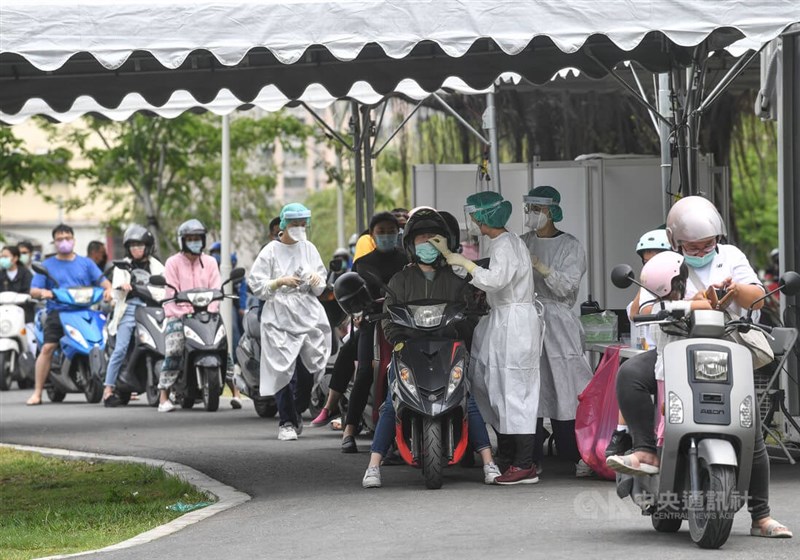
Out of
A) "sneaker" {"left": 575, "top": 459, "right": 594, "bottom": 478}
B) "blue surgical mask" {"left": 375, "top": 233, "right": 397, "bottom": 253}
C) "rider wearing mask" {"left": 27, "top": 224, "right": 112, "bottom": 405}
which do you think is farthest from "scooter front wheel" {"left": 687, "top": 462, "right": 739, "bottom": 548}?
"rider wearing mask" {"left": 27, "top": 224, "right": 112, "bottom": 405}

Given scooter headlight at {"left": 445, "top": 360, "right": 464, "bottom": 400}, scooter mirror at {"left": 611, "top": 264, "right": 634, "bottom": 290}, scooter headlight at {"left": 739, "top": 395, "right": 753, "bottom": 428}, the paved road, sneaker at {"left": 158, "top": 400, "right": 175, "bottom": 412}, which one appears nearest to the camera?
scooter headlight at {"left": 739, "top": 395, "right": 753, "bottom": 428}

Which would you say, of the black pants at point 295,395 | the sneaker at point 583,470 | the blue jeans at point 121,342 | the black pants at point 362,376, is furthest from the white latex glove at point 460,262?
the blue jeans at point 121,342

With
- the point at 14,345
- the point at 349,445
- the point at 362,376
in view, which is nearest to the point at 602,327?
the point at 362,376

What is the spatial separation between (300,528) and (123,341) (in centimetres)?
968

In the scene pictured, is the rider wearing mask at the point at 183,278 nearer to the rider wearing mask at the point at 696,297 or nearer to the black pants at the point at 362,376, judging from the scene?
the black pants at the point at 362,376

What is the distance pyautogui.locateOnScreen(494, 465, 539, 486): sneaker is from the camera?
34.4 ft

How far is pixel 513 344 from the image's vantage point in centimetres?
1058

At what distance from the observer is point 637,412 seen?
803 centimetres

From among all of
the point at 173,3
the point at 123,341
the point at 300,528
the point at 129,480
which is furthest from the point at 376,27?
the point at 123,341

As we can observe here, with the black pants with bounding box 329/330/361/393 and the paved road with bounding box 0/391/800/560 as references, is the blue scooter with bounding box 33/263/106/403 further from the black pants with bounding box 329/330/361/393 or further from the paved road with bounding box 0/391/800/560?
the black pants with bounding box 329/330/361/393

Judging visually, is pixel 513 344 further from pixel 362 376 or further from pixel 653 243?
pixel 362 376

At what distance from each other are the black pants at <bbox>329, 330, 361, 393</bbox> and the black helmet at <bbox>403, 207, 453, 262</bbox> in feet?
7.71

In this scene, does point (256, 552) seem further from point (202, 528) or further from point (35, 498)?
point (35, 498)

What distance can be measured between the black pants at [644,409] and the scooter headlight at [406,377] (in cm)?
228
